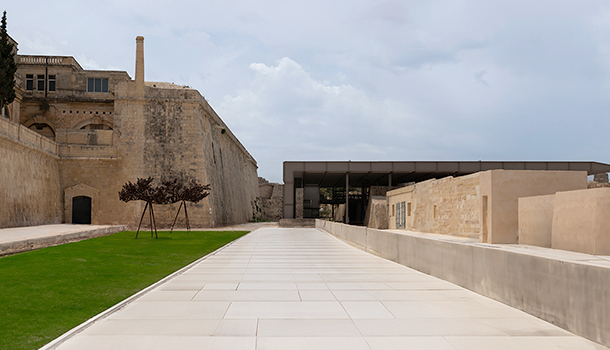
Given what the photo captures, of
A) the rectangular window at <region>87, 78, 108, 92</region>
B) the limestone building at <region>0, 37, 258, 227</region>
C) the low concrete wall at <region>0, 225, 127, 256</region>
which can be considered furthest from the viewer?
the rectangular window at <region>87, 78, 108, 92</region>

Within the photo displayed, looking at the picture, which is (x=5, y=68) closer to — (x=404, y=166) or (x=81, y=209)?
(x=81, y=209)

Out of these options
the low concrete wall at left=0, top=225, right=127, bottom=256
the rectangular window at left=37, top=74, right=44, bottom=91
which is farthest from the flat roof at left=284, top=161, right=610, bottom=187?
the rectangular window at left=37, top=74, right=44, bottom=91

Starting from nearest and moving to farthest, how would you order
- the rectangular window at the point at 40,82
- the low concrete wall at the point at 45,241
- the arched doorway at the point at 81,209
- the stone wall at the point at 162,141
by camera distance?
the low concrete wall at the point at 45,241
the arched doorway at the point at 81,209
the stone wall at the point at 162,141
the rectangular window at the point at 40,82

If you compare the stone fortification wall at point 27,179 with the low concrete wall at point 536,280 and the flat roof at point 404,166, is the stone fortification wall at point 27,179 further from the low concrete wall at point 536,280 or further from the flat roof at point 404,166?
the low concrete wall at point 536,280

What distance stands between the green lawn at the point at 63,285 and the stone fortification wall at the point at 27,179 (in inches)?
530

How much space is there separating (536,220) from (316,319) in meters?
14.0

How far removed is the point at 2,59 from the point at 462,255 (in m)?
34.5

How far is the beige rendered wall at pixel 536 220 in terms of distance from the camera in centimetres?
1502

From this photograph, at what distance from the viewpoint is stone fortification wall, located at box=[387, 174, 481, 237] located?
61.5 feet

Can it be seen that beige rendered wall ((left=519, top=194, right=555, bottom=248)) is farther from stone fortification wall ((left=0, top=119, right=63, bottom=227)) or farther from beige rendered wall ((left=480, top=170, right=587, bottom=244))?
stone fortification wall ((left=0, top=119, right=63, bottom=227))

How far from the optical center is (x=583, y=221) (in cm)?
1288

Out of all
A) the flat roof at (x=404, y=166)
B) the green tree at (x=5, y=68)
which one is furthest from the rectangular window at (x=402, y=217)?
the green tree at (x=5, y=68)

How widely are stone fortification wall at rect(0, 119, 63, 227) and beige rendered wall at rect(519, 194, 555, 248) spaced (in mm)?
26172

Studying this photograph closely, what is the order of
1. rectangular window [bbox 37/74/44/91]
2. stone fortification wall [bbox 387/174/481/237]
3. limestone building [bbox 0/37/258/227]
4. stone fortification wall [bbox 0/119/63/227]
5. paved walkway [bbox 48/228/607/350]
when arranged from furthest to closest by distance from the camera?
1. rectangular window [bbox 37/74/44/91]
2. limestone building [bbox 0/37/258/227]
3. stone fortification wall [bbox 0/119/63/227]
4. stone fortification wall [bbox 387/174/481/237]
5. paved walkway [bbox 48/228/607/350]
